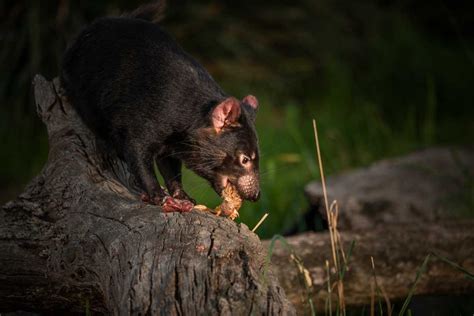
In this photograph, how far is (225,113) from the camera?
10.8 feet

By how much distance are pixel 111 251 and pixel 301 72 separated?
6208 millimetres

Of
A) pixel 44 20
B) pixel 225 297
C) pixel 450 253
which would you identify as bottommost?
pixel 450 253

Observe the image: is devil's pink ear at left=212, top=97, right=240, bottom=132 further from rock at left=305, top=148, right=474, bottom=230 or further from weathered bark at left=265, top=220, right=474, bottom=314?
rock at left=305, top=148, right=474, bottom=230

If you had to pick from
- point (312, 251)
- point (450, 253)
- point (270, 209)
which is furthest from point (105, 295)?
point (270, 209)

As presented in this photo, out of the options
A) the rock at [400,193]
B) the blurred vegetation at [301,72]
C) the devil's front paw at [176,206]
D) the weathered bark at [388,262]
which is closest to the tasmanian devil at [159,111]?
the devil's front paw at [176,206]

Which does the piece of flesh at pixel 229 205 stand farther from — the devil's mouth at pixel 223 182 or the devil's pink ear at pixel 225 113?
the devil's pink ear at pixel 225 113

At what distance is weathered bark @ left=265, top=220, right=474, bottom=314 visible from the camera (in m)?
3.69

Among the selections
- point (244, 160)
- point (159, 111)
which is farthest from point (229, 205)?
point (159, 111)

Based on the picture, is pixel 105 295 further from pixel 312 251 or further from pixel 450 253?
pixel 450 253

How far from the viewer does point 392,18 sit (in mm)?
8039

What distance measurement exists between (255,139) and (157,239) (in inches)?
35.9

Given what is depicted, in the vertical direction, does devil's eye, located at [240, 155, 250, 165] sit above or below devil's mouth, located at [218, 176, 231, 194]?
above

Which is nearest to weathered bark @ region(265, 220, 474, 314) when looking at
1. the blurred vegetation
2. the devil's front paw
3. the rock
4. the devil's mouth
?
the devil's mouth

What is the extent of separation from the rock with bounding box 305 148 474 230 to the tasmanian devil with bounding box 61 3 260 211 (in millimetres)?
1296
